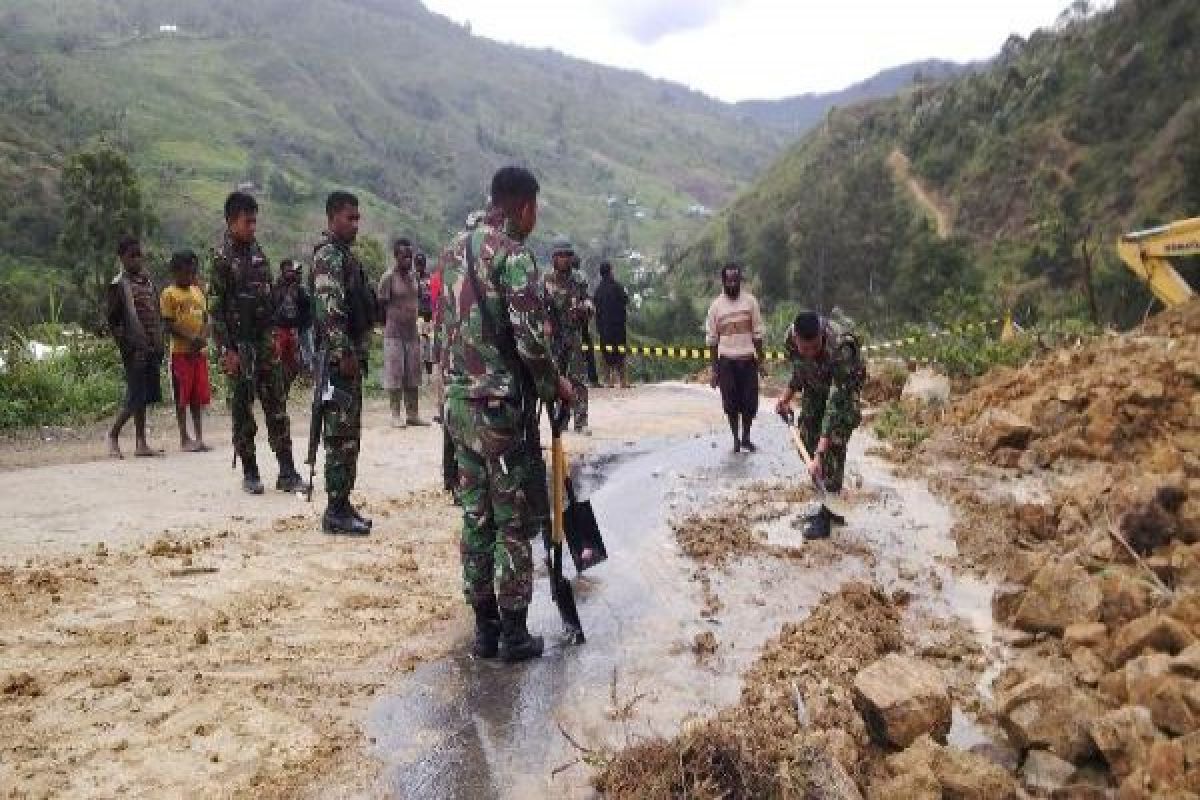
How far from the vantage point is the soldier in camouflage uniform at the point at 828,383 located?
20.6 ft

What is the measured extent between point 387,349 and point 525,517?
20.5 feet

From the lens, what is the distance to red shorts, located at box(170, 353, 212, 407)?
801 centimetres

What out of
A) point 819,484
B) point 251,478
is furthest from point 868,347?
point 251,478

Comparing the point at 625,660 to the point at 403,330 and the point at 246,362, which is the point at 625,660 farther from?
the point at 403,330

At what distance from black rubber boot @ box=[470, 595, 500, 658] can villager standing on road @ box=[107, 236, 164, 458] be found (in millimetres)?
4897

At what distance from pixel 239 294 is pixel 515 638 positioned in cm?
340

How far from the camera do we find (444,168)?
400 feet

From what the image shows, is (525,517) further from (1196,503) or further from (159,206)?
(159,206)

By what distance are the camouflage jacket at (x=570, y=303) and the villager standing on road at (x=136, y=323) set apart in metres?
3.18

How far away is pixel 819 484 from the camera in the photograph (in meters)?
6.30

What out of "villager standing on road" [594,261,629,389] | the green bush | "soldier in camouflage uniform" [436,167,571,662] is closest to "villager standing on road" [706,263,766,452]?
"soldier in camouflage uniform" [436,167,571,662]

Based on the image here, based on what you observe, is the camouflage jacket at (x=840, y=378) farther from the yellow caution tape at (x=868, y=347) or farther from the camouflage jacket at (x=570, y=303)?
the yellow caution tape at (x=868, y=347)

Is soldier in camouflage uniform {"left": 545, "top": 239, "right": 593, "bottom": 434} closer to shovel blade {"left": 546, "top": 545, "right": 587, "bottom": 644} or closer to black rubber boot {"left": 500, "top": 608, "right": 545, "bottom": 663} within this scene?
shovel blade {"left": 546, "top": 545, "right": 587, "bottom": 644}

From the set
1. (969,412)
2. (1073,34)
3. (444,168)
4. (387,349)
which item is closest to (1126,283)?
(969,412)
